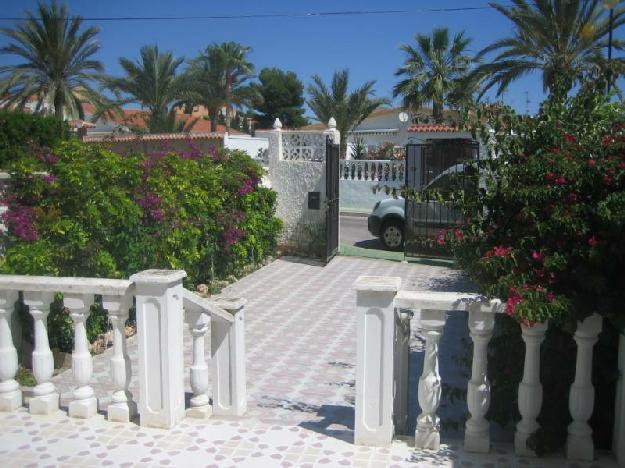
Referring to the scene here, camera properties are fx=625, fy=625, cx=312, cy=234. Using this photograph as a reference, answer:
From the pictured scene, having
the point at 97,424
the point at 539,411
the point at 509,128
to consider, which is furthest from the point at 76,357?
the point at 509,128

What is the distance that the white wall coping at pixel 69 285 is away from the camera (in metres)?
3.83

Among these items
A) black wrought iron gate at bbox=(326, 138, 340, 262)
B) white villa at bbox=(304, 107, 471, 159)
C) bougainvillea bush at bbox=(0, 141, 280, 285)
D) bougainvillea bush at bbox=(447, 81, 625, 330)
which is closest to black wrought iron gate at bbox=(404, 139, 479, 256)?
white villa at bbox=(304, 107, 471, 159)

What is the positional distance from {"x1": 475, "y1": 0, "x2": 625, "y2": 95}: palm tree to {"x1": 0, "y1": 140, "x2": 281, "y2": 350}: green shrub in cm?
1141

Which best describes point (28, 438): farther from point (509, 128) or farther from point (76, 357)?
point (509, 128)

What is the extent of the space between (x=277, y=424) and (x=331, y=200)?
8.62 m

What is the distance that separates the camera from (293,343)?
7.07 metres

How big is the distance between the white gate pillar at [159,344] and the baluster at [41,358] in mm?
664

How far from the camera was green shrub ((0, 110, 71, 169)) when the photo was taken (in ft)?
42.0

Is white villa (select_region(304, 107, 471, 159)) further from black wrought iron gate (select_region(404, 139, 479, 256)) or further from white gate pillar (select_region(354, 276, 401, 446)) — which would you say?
white gate pillar (select_region(354, 276, 401, 446))

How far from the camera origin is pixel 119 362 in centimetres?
392

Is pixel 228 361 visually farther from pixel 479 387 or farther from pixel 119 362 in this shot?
pixel 479 387

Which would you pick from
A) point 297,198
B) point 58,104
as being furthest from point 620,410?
point 58,104

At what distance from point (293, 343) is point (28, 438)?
3628 millimetres

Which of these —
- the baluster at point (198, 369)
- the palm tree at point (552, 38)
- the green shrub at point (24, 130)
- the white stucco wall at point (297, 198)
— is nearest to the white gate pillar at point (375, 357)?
the baluster at point (198, 369)
